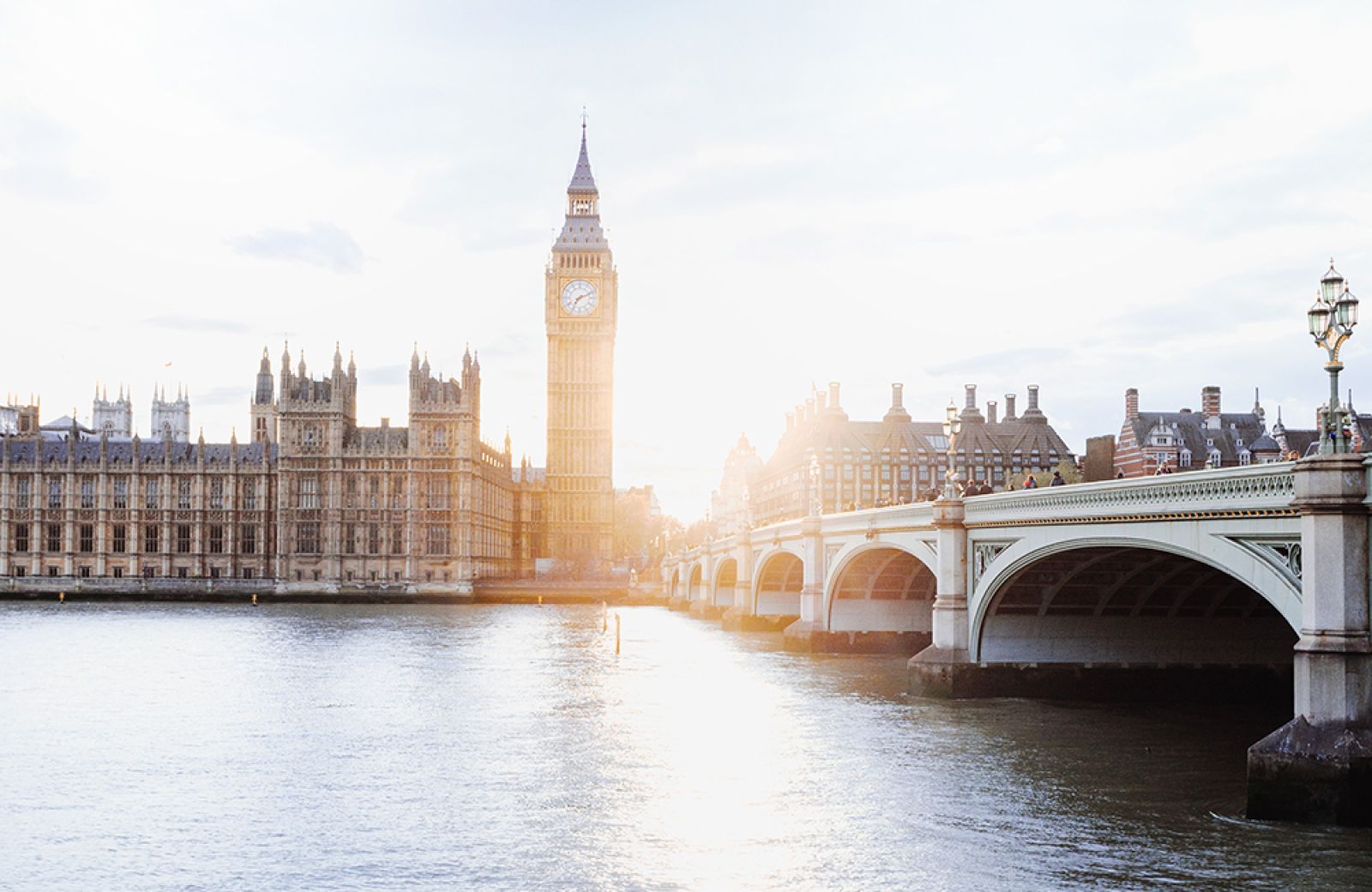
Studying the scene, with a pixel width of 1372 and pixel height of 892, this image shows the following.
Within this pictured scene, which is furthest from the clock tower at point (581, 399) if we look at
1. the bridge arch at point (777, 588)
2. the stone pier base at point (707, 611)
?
the bridge arch at point (777, 588)

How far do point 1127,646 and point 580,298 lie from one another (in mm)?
110023

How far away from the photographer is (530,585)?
11112 cm

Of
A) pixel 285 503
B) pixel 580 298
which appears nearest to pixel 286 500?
pixel 285 503

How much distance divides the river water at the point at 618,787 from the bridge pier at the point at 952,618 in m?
1.10

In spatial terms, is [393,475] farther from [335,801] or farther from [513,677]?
[335,801]

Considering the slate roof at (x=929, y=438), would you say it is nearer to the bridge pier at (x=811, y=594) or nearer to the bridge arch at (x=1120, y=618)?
the bridge pier at (x=811, y=594)

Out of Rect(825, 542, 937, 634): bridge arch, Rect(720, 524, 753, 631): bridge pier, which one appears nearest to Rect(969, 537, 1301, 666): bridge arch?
Rect(825, 542, 937, 634): bridge arch

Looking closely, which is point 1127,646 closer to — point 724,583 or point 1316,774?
point 1316,774

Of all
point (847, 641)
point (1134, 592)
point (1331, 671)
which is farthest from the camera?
point (847, 641)

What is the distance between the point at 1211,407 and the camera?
90688mm

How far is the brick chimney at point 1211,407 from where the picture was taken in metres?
89.4

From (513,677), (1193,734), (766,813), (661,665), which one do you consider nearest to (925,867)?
(766,813)

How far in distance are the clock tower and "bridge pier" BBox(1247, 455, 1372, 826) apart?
117188 mm

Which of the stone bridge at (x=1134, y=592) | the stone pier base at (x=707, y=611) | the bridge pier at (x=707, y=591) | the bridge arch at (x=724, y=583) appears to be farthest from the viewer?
the bridge arch at (x=724, y=583)
